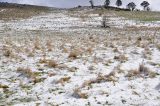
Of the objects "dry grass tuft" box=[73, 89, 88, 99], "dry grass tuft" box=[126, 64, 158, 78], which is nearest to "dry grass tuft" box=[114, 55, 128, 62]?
"dry grass tuft" box=[126, 64, 158, 78]

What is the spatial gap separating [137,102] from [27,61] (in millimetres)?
7071

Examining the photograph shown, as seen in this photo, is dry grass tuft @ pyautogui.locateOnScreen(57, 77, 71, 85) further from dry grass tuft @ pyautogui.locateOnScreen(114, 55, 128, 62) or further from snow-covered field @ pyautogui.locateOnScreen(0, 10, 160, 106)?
dry grass tuft @ pyautogui.locateOnScreen(114, 55, 128, 62)

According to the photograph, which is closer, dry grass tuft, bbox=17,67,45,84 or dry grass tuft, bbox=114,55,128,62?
dry grass tuft, bbox=17,67,45,84

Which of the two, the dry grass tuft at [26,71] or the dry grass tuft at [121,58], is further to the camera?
the dry grass tuft at [121,58]

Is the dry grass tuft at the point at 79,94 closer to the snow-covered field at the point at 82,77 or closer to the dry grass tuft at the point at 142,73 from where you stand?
the snow-covered field at the point at 82,77

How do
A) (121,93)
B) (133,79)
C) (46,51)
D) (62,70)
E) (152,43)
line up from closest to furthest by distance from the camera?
1. (121,93)
2. (133,79)
3. (62,70)
4. (46,51)
5. (152,43)

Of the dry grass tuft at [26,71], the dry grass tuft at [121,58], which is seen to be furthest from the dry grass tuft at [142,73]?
the dry grass tuft at [26,71]

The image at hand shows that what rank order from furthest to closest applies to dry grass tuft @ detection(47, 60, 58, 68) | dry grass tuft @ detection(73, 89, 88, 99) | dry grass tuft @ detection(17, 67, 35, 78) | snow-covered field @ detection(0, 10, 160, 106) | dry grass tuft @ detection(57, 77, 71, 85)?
dry grass tuft @ detection(47, 60, 58, 68)
dry grass tuft @ detection(17, 67, 35, 78)
dry grass tuft @ detection(57, 77, 71, 85)
dry grass tuft @ detection(73, 89, 88, 99)
snow-covered field @ detection(0, 10, 160, 106)

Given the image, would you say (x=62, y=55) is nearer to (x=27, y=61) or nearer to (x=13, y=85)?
(x=27, y=61)

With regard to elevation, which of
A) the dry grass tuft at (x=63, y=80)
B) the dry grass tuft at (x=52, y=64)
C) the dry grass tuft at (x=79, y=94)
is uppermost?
the dry grass tuft at (x=52, y=64)

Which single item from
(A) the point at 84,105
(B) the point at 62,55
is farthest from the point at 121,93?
(B) the point at 62,55

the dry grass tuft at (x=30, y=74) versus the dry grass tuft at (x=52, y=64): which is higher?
the dry grass tuft at (x=52, y=64)

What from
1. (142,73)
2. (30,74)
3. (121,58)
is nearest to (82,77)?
(30,74)

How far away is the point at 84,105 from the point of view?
1091cm
